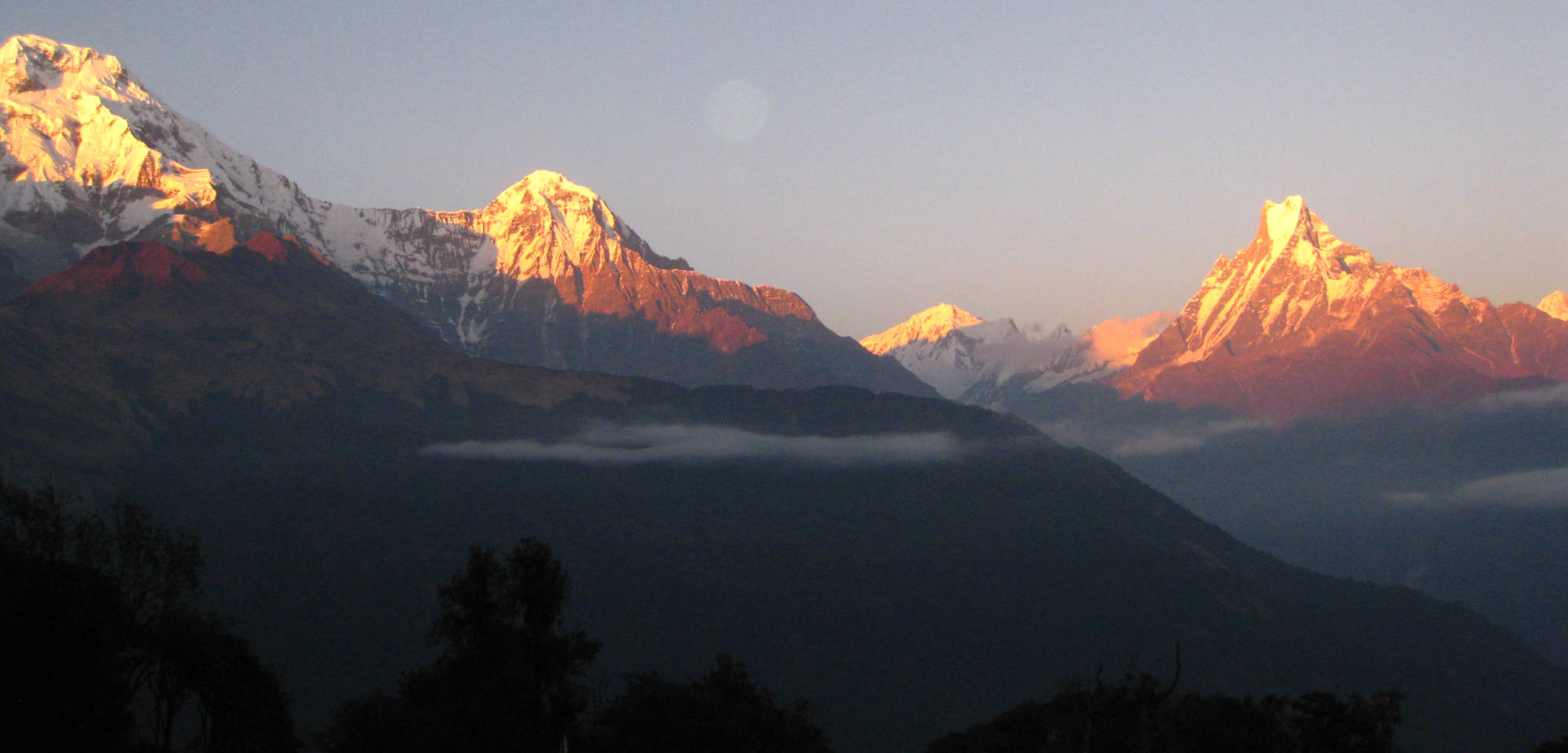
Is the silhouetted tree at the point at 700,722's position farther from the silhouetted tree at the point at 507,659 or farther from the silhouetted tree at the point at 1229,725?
the silhouetted tree at the point at 1229,725

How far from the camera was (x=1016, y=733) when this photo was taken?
139m

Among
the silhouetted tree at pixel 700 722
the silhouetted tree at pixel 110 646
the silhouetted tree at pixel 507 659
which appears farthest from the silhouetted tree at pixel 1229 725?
the silhouetted tree at pixel 110 646

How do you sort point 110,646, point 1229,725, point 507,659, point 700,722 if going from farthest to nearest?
point 1229,725
point 700,722
point 507,659
point 110,646

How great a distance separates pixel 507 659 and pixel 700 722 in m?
23.9

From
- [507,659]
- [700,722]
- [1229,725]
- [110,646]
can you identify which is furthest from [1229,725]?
[110,646]

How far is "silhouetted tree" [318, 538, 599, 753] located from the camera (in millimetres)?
93250

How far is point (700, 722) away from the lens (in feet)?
371

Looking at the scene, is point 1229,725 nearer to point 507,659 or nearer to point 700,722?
point 700,722

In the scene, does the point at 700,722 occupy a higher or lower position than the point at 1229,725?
lower

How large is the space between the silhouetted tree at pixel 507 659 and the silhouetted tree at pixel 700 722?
15.4 metres

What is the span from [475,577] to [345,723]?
23.4 meters

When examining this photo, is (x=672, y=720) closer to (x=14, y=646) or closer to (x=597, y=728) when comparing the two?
(x=597, y=728)

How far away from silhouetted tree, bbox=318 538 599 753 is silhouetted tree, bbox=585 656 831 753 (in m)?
15.4

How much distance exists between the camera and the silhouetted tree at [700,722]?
367 ft
